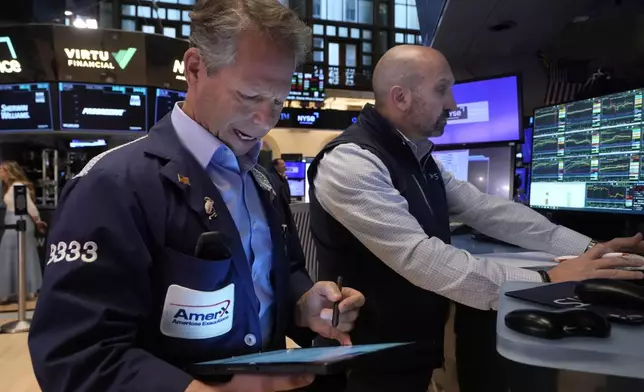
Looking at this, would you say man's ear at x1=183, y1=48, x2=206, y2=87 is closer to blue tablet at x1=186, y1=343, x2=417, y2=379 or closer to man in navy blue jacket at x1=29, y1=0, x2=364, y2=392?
man in navy blue jacket at x1=29, y1=0, x2=364, y2=392

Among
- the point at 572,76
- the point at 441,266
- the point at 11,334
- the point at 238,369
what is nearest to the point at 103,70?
the point at 11,334

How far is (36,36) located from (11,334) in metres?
3.26

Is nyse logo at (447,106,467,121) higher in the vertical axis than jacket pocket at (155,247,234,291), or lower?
A: higher

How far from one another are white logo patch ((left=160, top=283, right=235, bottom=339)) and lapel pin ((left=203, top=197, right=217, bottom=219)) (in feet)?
0.41

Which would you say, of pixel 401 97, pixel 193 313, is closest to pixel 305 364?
pixel 193 313

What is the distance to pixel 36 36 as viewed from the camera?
590 centimetres

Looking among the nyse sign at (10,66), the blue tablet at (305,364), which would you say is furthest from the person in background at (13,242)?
the blue tablet at (305,364)

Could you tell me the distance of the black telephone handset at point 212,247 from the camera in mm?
845

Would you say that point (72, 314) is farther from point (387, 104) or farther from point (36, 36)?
point (36, 36)

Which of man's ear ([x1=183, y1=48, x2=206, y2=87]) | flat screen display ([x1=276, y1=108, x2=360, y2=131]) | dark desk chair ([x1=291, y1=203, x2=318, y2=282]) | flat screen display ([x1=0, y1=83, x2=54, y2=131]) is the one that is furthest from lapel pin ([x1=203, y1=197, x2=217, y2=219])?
flat screen display ([x1=276, y1=108, x2=360, y2=131])

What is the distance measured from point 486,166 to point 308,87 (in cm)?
737

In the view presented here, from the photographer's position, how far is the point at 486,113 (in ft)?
8.98

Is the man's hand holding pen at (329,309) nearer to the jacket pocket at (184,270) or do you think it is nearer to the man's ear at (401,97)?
the jacket pocket at (184,270)

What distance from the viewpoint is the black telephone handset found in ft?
2.77
